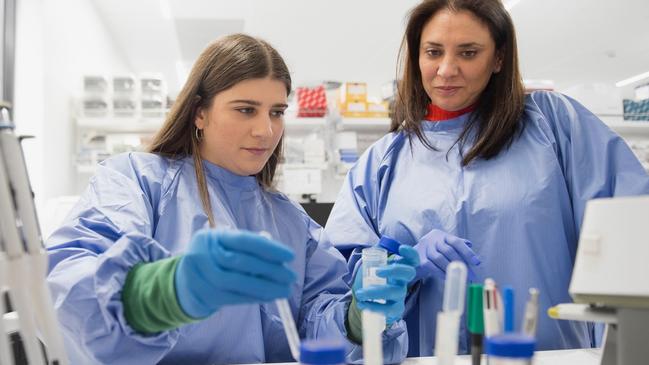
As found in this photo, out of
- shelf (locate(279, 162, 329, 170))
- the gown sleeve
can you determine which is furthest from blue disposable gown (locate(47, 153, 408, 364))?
shelf (locate(279, 162, 329, 170))

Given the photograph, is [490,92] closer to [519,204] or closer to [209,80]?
[519,204]

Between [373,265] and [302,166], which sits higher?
[302,166]

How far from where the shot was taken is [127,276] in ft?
2.52

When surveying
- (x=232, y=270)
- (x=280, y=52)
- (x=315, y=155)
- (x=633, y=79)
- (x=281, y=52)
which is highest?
(x=633, y=79)

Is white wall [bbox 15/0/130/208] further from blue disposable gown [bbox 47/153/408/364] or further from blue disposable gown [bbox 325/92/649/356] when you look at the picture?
blue disposable gown [bbox 325/92/649/356]

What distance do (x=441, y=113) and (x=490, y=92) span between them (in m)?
0.14

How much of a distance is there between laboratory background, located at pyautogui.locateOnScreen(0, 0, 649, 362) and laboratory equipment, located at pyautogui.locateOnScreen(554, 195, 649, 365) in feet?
3.25

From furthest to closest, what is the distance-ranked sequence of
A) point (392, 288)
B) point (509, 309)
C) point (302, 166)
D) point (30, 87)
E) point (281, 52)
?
point (302, 166) → point (30, 87) → point (281, 52) → point (392, 288) → point (509, 309)

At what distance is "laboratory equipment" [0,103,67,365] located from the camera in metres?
0.52

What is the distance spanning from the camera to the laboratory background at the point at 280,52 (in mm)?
2885

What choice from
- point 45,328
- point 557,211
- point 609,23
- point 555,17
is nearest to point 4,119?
point 45,328

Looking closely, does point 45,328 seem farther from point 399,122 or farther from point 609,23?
point 609,23

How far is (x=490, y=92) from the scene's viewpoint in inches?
57.4

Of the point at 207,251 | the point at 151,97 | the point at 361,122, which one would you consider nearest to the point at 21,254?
the point at 207,251
